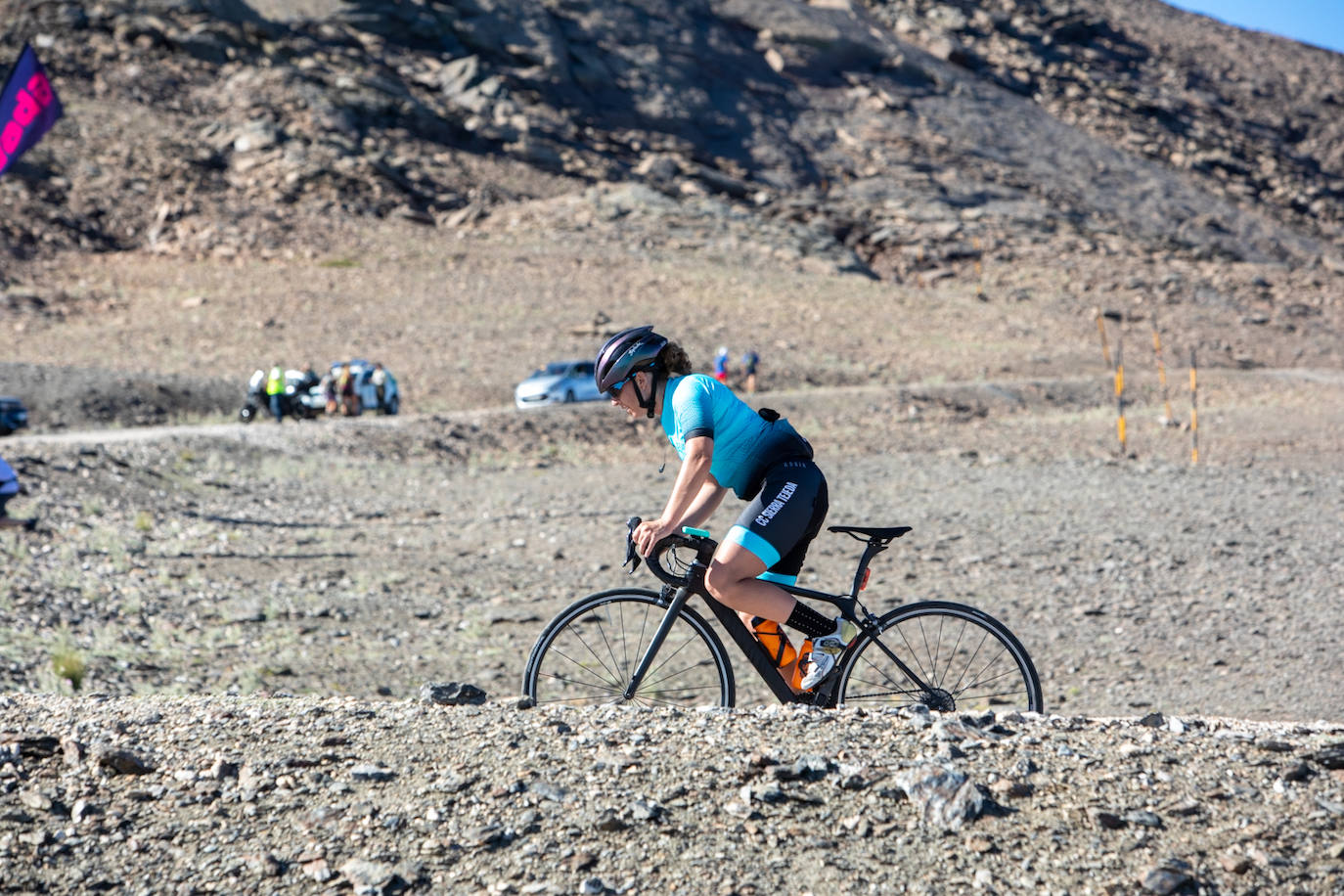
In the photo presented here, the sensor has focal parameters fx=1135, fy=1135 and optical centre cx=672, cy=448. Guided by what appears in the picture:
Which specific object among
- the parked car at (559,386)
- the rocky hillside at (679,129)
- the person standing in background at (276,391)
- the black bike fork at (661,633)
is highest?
the rocky hillside at (679,129)

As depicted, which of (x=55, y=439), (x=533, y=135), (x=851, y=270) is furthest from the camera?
(x=533, y=135)

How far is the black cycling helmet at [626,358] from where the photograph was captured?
4531mm

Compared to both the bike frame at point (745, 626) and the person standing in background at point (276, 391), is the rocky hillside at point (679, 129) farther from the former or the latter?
the bike frame at point (745, 626)

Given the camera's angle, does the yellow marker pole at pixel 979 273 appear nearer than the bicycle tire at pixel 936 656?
No

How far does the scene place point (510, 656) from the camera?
9.37 meters

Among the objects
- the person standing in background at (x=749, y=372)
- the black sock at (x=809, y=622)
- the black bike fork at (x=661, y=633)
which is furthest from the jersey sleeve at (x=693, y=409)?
the person standing in background at (x=749, y=372)

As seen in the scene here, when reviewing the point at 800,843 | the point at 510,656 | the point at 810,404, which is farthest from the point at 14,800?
the point at 810,404

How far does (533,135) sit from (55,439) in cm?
4302

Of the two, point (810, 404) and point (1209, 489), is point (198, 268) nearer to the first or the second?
point (810, 404)

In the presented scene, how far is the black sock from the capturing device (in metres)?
4.73

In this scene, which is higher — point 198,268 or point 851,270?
point 851,270

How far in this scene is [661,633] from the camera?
4816mm

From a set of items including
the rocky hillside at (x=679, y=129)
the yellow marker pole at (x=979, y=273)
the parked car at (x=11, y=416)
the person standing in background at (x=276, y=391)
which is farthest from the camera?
the rocky hillside at (x=679, y=129)

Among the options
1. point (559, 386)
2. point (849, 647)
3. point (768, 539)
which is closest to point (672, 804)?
point (768, 539)
